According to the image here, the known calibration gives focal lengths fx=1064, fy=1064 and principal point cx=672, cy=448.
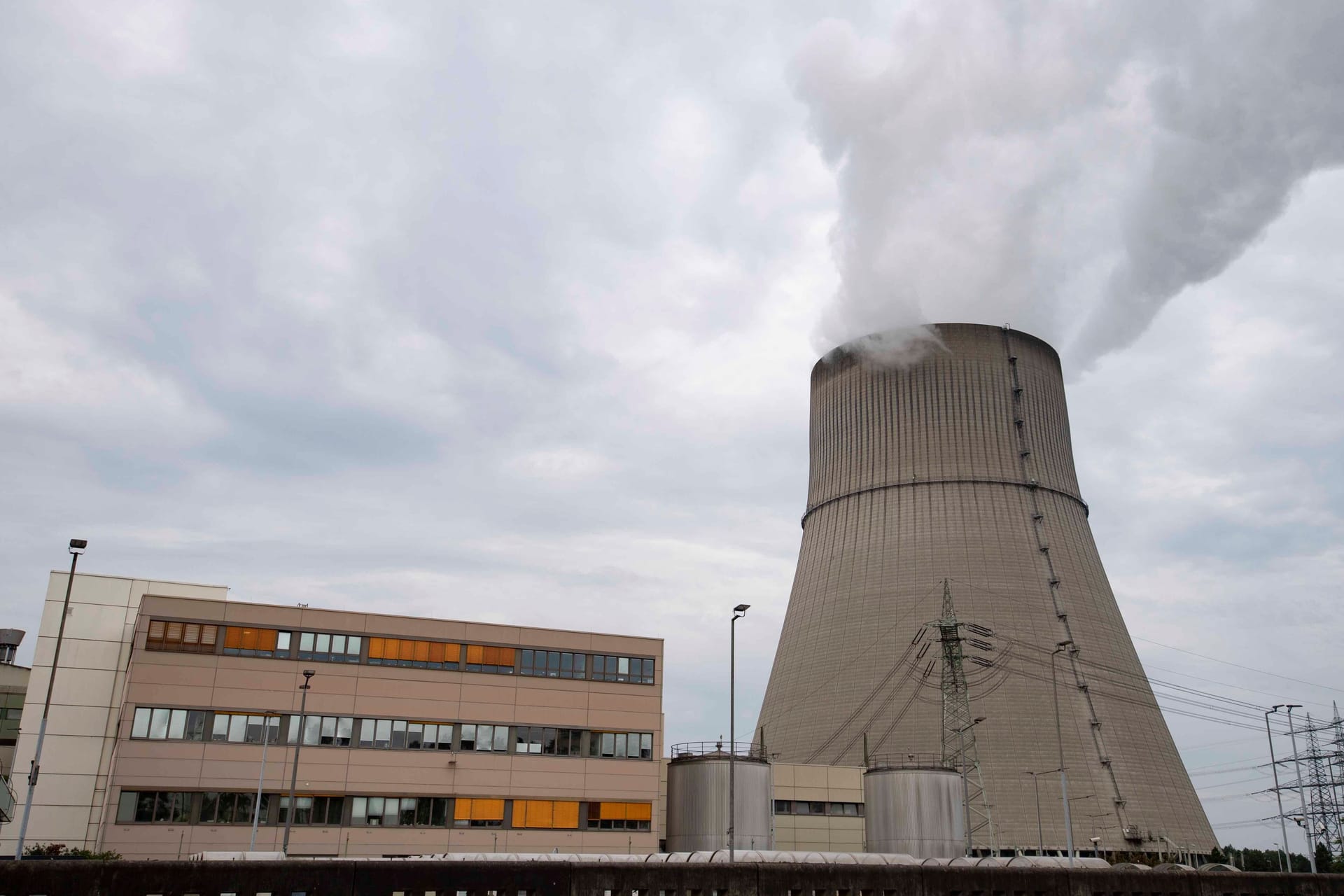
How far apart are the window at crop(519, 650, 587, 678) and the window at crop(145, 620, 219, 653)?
994cm

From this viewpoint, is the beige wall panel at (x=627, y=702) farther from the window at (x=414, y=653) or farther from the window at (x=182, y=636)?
the window at (x=182, y=636)

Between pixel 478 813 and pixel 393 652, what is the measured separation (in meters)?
5.91

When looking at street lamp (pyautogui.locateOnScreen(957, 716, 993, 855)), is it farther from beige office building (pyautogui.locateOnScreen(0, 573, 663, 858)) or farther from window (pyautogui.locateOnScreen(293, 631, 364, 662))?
window (pyautogui.locateOnScreen(293, 631, 364, 662))

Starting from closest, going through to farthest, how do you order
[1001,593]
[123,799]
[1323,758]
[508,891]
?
[508,891] < [123,799] < [1001,593] < [1323,758]

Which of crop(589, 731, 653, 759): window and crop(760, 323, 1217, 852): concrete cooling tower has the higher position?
crop(760, 323, 1217, 852): concrete cooling tower

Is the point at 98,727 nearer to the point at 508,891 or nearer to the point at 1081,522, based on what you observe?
the point at 508,891

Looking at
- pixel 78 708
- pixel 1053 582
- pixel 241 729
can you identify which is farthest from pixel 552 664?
pixel 1053 582

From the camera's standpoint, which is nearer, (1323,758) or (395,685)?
(395,685)

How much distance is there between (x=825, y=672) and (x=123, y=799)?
90.1 ft

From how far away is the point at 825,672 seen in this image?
4659cm

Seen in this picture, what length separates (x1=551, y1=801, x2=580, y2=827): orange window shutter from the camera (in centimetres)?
3528

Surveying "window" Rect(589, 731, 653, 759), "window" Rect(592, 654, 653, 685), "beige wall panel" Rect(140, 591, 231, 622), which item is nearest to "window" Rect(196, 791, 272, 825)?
"beige wall panel" Rect(140, 591, 231, 622)

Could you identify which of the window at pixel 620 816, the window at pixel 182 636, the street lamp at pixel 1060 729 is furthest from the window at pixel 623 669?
the street lamp at pixel 1060 729

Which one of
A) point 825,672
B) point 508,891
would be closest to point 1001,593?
point 825,672
